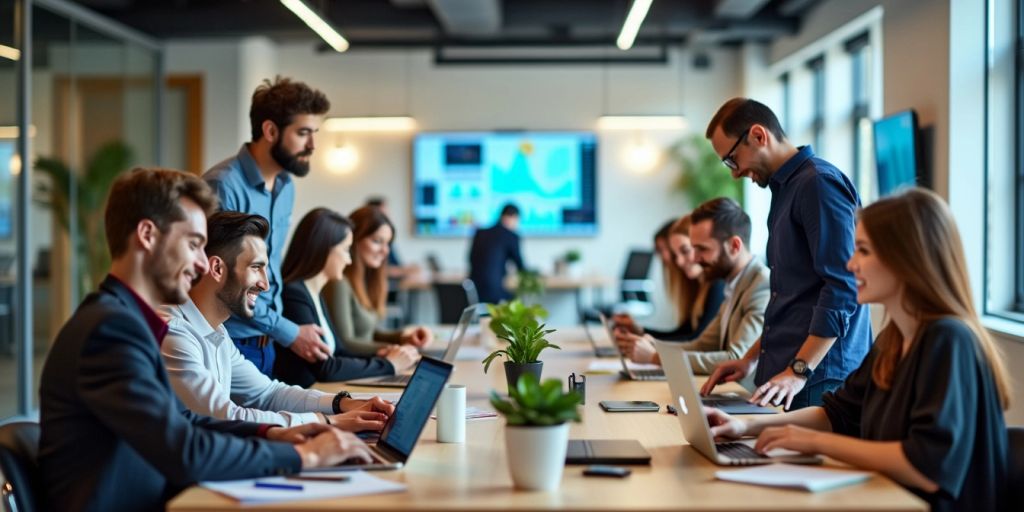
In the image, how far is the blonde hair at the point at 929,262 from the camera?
2150 millimetres

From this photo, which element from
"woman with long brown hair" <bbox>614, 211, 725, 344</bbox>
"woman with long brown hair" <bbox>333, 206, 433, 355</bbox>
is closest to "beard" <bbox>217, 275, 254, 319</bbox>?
"woman with long brown hair" <bbox>333, 206, 433, 355</bbox>

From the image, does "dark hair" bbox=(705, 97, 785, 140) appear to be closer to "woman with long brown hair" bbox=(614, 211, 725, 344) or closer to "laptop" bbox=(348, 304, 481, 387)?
"laptop" bbox=(348, 304, 481, 387)

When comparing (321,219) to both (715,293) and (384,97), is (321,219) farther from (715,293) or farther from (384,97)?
(384,97)

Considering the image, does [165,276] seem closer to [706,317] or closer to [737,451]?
[737,451]

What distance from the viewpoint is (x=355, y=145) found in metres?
11.6

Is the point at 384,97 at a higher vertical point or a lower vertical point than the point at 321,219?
higher

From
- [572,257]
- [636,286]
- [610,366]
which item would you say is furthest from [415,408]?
[636,286]

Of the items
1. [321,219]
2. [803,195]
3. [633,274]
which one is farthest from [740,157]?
[633,274]

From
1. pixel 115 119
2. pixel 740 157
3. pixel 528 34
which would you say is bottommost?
pixel 740 157

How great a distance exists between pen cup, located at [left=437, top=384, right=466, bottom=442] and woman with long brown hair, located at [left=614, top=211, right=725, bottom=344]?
91.7 inches

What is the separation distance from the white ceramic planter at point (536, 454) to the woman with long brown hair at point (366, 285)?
277 centimetres

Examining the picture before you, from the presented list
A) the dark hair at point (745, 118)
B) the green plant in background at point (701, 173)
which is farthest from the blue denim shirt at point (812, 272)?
the green plant in background at point (701, 173)

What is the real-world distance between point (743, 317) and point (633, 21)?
2.67m

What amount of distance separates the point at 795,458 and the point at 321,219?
8.12ft
